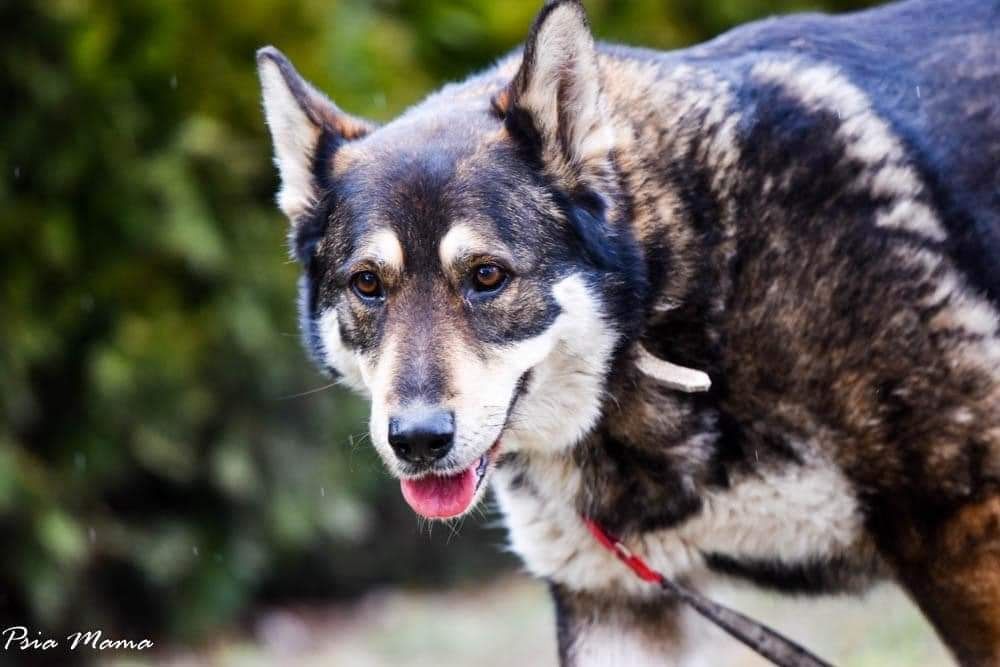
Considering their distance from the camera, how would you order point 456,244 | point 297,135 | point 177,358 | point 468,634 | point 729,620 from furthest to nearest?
1. point 468,634
2. point 177,358
3. point 297,135
4. point 729,620
5. point 456,244

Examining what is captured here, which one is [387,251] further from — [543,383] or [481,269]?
[543,383]

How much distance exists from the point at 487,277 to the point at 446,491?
1.70 ft

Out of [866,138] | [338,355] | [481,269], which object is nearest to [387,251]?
[481,269]

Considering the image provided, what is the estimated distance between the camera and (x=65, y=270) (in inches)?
250

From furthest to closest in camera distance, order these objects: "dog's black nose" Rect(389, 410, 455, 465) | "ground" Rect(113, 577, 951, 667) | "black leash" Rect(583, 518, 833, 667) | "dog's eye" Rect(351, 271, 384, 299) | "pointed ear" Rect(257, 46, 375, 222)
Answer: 1. "ground" Rect(113, 577, 951, 667)
2. "pointed ear" Rect(257, 46, 375, 222)
3. "black leash" Rect(583, 518, 833, 667)
4. "dog's eye" Rect(351, 271, 384, 299)
5. "dog's black nose" Rect(389, 410, 455, 465)

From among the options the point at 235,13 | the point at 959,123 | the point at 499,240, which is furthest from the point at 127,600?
the point at 959,123

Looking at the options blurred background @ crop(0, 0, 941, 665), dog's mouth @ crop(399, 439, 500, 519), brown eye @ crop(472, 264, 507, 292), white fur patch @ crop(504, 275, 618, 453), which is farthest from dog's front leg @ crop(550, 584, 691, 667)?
blurred background @ crop(0, 0, 941, 665)

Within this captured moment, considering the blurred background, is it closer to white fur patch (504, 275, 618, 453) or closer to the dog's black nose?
white fur patch (504, 275, 618, 453)

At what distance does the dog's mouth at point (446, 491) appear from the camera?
10.7 feet

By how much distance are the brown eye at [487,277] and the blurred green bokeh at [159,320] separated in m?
3.18

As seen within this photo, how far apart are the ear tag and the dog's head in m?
0.09

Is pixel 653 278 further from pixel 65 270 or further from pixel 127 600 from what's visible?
pixel 127 600

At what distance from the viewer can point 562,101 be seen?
3.43 metres

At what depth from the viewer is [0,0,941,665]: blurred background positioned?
6242 millimetres
